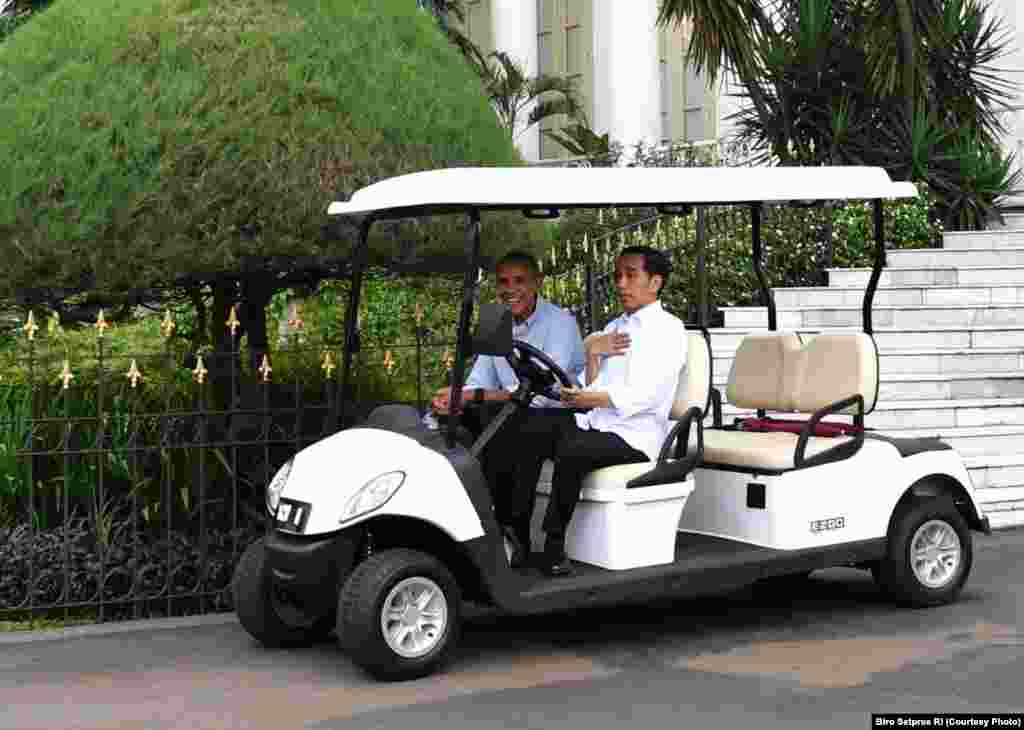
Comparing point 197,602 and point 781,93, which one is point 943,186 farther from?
point 197,602

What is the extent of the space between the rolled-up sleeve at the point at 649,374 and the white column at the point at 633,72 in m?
17.4

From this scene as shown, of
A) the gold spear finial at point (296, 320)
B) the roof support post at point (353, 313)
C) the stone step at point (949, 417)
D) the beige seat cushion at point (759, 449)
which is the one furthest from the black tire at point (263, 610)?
the stone step at point (949, 417)

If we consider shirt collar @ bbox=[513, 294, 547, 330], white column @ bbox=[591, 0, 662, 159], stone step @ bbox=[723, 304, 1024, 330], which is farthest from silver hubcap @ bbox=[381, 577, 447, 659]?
white column @ bbox=[591, 0, 662, 159]

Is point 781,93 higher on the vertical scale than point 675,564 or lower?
higher

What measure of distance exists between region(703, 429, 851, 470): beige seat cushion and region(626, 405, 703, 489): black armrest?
0.33 m

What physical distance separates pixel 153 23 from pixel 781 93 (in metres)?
8.47

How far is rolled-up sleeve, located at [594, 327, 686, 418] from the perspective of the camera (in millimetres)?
7094

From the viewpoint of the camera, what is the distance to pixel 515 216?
8.52 metres

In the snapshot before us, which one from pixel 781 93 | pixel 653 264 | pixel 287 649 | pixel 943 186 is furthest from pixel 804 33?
pixel 287 649

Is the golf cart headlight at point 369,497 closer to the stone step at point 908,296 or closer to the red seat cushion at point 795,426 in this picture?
the red seat cushion at point 795,426

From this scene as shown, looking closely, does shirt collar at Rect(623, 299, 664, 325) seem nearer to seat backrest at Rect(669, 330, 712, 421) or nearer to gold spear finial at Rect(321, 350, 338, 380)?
seat backrest at Rect(669, 330, 712, 421)

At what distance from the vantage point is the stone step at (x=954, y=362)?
466 inches

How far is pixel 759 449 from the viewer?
748 centimetres

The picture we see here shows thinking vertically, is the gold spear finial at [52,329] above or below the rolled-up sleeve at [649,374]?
above
